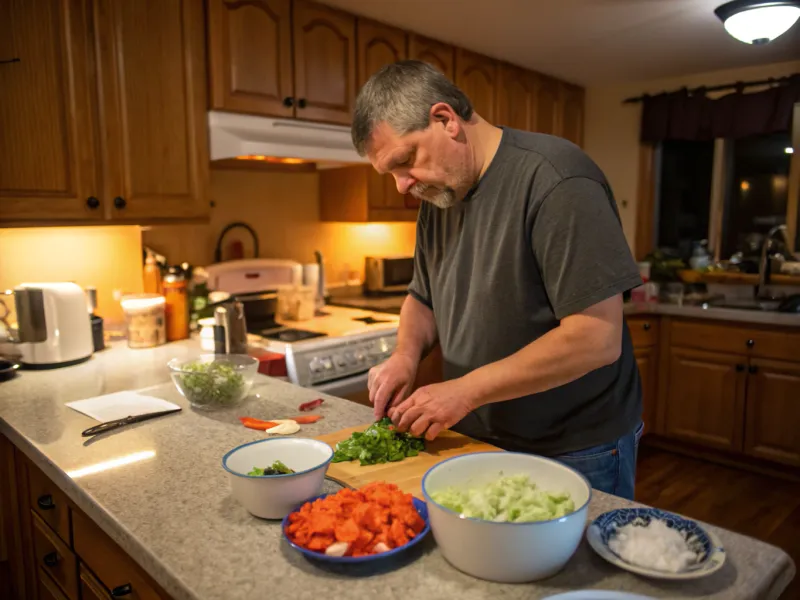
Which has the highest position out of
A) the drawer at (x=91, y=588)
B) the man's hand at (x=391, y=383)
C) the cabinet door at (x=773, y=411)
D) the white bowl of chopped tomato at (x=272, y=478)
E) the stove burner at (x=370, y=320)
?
the man's hand at (x=391, y=383)

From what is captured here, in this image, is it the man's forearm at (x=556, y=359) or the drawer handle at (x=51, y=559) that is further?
the drawer handle at (x=51, y=559)

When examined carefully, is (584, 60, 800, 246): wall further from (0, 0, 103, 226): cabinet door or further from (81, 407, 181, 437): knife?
(81, 407, 181, 437): knife

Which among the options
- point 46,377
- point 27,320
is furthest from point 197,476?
point 27,320

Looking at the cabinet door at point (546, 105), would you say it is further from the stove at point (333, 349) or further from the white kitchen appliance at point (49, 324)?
the white kitchen appliance at point (49, 324)

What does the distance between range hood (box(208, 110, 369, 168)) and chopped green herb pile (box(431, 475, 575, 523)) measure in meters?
1.84

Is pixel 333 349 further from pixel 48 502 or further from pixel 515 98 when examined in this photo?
pixel 515 98

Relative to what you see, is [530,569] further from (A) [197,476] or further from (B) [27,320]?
(B) [27,320]

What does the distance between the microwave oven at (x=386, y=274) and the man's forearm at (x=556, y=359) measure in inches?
91.5

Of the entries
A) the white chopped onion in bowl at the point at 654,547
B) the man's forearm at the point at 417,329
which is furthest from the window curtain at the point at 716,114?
the white chopped onion in bowl at the point at 654,547

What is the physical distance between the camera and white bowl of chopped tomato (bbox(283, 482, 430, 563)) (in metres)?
0.80

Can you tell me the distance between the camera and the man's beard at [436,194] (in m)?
1.27

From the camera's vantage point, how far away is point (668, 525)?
0.84m

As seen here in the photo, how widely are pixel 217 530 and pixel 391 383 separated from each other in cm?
48

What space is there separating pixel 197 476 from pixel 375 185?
7.21 feet
